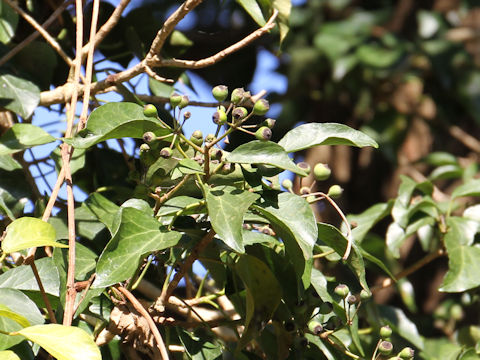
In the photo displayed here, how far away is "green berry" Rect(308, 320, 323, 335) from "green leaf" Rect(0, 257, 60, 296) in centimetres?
26

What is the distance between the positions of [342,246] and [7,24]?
546 mm

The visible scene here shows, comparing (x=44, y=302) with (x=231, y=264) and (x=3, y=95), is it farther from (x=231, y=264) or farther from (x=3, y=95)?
(x=3, y=95)

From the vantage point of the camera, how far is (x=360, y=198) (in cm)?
267

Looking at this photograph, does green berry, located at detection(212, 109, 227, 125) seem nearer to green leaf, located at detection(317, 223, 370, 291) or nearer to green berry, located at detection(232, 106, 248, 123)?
green berry, located at detection(232, 106, 248, 123)

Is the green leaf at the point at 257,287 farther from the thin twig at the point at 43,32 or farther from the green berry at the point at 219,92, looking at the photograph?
the thin twig at the point at 43,32

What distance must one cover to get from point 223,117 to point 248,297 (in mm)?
191

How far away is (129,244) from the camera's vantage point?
645mm

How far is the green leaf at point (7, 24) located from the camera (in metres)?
0.95

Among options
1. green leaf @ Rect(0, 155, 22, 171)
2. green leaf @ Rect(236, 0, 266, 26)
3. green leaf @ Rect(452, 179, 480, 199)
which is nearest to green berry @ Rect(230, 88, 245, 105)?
green leaf @ Rect(236, 0, 266, 26)

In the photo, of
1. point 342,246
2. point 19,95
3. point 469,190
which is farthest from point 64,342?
point 469,190

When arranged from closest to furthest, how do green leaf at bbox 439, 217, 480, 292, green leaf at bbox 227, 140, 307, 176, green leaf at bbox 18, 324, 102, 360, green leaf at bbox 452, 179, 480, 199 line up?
green leaf at bbox 18, 324, 102, 360 < green leaf at bbox 227, 140, 307, 176 < green leaf at bbox 439, 217, 480, 292 < green leaf at bbox 452, 179, 480, 199

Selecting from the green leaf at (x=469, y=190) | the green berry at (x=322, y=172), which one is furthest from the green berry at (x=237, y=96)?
the green leaf at (x=469, y=190)

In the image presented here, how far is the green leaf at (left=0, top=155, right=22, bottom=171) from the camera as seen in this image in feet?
2.84

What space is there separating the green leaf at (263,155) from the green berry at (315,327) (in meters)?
0.18
